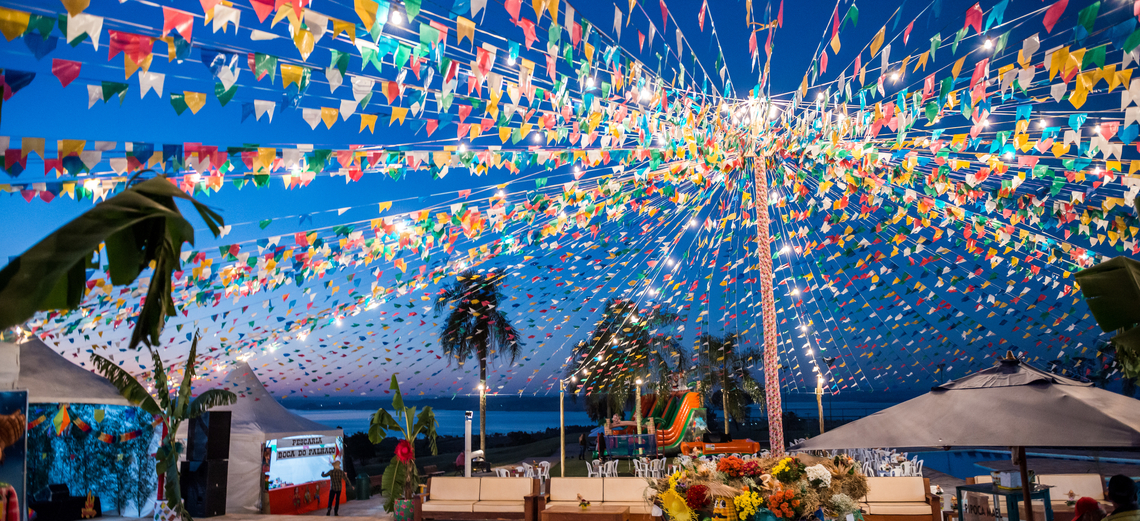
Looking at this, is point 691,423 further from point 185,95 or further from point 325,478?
point 185,95

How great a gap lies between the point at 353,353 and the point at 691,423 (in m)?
11.8

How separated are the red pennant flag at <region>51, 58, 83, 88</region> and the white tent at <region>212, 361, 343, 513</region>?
11.8 meters

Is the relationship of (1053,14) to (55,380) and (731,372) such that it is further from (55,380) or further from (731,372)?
(731,372)

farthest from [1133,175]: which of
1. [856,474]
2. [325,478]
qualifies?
[325,478]

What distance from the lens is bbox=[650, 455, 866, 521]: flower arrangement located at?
15.5ft

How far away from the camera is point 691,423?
66.4ft

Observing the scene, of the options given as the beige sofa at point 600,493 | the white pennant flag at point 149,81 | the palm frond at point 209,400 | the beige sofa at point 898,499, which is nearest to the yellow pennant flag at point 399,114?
the white pennant flag at point 149,81

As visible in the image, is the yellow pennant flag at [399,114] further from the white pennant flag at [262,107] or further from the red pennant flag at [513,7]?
the red pennant flag at [513,7]

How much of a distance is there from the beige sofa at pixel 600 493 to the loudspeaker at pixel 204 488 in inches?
301

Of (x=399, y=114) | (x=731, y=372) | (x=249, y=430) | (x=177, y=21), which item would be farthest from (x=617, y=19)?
(x=731, y=372)

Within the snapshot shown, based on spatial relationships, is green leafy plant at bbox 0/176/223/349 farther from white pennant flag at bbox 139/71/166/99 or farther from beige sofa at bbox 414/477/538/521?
beige sofa at bbox 414/477/538/521

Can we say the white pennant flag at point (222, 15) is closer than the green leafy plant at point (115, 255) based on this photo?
No

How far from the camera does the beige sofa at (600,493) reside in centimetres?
1005

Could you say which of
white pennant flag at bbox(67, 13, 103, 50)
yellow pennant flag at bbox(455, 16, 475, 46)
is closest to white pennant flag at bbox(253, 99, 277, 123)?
white pennant flag at bbox(67, 13, 103, 50)
